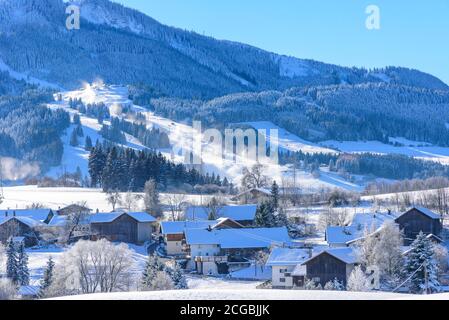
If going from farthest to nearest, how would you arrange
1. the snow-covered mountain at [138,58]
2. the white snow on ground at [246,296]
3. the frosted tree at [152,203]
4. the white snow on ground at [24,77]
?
the snow-covered mountain at [138,58] → the white snow on ground at [24,77] → the frosted tree at [152,203] → the white snow on ground at [246,296]

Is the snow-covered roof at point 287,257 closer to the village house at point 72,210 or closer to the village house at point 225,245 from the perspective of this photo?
the village house at point 225,245

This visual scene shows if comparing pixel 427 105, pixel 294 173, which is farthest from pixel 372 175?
pixel 427 105

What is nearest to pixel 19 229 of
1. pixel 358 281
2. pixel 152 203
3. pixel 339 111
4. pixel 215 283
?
pixel 152 203

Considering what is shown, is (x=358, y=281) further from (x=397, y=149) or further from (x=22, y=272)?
(x=397, y=149)

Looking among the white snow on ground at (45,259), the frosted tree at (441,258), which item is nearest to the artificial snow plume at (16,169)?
the white snow on ground at (45,259)

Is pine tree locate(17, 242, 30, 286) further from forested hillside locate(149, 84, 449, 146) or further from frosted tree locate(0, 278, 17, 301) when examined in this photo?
forested hillside locate(149, 84, 449, 146)
